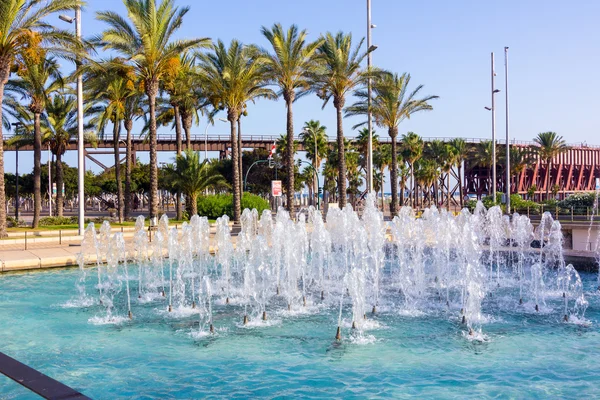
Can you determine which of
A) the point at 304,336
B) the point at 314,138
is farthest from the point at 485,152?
the point at 304,336

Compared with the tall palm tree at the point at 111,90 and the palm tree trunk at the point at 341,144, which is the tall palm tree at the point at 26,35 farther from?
the palm tree trunk at the point at 341,144

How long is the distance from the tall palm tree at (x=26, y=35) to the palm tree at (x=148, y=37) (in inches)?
75.4

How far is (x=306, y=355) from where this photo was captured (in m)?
8.37

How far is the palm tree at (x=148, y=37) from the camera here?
2431 centimetres

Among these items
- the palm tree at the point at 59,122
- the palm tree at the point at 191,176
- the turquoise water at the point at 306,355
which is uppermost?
the palm tree at the point at 59,122

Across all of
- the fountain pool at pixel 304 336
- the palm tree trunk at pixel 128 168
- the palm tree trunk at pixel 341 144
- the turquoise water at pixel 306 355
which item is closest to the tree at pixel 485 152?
the palm tree trunk at pixel 341 144

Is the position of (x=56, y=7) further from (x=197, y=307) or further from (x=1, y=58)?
(x=197, y=307)

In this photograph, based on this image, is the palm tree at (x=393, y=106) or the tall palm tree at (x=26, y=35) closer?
the tall palm tree at (x=26, y=35)

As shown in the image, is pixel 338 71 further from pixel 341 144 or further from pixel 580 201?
pixel 580 201

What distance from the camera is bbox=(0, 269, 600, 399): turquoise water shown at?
703 cm

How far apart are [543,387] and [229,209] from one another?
26680 mm

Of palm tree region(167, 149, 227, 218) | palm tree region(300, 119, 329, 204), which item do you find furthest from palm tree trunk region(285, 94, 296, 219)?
palm tree region(300, 119, 329, 204)

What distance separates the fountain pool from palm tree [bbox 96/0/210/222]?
12.0m

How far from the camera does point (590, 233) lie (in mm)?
21250
